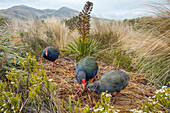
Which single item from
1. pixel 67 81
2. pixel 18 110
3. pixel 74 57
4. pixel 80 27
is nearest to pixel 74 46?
pixel 74 57

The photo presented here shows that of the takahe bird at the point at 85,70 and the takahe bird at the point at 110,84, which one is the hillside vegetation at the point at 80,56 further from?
the takahe bird at the point at 85,70

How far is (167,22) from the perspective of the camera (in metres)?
2.12

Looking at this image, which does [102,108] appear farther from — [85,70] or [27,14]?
[27,14]

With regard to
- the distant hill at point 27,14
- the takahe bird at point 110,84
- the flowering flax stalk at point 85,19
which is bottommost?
the takahe bird at point 110,84

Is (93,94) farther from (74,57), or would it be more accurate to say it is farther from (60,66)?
(74,57)

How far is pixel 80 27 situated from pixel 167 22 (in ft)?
5.69

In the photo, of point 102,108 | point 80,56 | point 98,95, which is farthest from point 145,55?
point 102,108

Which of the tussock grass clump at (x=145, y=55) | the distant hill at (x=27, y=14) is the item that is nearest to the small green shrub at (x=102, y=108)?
the tussock grass clump at (x=145, y=55)

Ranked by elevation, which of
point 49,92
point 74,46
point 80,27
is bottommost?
point 49,92

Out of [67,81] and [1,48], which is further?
[1,48]

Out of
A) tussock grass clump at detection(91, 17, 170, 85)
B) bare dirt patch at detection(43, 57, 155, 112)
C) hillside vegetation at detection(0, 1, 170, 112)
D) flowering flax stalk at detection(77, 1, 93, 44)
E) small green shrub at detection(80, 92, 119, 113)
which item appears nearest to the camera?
small green shrub at detection(80, 92, 119, 113)

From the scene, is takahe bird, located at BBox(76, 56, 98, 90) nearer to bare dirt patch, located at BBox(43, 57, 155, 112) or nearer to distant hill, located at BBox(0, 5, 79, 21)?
bare dirt patch, located at BBox(43, 57, 155, 112)

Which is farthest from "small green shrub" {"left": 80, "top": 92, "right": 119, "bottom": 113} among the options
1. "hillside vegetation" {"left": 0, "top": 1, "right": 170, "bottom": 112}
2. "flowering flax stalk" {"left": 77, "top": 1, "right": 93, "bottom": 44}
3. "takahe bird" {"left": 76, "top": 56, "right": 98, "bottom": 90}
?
"flowering flax stalk" {"left": 77, "top": 1, "right": 93, "bottom": 44}

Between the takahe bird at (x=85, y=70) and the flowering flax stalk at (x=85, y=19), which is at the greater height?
the flowering flax stalk at (x=85, y=19)
